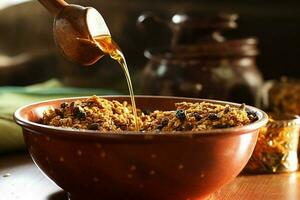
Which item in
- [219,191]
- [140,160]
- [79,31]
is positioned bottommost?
[219,191]

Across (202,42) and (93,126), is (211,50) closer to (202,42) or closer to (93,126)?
(202,42)

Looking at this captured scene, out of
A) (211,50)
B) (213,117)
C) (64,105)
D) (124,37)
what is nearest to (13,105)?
(64,105)

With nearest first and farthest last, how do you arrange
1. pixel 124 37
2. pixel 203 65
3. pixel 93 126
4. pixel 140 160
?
1. pixel 140 160
2. pixel 93 126
3. pixel 203 65
4. pixel 124 37

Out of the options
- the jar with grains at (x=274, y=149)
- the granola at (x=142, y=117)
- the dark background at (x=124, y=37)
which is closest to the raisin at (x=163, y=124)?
the granola at (x=142, y=117)

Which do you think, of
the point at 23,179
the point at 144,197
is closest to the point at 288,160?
the point at 144,197

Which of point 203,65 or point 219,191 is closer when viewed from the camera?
point 219,191

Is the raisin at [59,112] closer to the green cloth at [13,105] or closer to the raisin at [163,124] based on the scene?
the raisin at [163,124]
